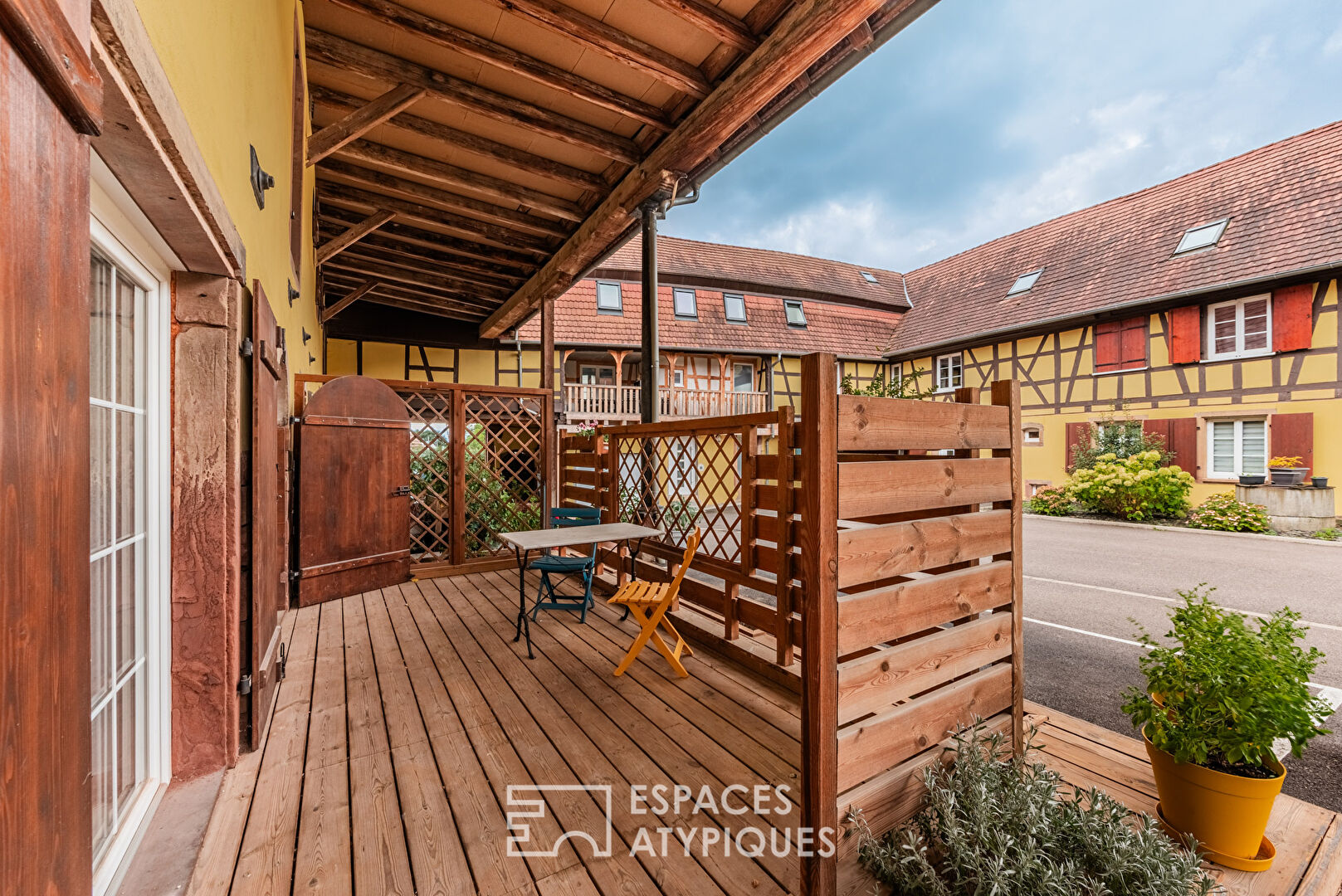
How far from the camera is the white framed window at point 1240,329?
884cm

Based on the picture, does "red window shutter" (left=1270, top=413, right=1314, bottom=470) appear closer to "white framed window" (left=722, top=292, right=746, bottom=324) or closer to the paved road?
the paved road

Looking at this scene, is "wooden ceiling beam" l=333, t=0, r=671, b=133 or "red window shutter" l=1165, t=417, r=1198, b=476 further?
"red window shutter" l=1165, t=417, r=1198, b=476

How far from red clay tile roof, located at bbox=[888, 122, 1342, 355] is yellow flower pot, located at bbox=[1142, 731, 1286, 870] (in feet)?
35.5

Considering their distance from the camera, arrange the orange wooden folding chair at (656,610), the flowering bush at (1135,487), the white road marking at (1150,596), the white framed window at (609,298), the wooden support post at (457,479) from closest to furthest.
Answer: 1. the orange wooden folding chair at (656,610)
2. the white road marking at (1150,596)
3. the wooden support post at (457,479)
4. the flowering bush at (1135,487)
5. the white framed window at (609,298)

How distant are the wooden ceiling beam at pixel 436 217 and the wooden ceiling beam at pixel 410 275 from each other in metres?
1.42

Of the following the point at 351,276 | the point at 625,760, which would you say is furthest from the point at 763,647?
the point at 351,276

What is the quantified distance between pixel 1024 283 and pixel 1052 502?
5.47m

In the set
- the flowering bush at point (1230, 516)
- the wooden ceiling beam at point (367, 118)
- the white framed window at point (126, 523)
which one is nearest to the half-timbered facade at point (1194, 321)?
the flowering bush at point (1230, 516)

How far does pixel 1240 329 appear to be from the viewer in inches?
359

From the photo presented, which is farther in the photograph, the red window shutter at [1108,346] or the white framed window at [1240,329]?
the red window shutter at [1108,346]

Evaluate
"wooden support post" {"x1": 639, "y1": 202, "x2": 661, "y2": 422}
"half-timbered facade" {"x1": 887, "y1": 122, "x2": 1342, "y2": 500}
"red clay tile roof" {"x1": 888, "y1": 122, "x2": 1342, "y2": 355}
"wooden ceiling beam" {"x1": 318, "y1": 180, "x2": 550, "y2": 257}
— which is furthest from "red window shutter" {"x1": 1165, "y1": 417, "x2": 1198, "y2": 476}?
"wooden ceiling beam" {"x1": 318, "y1": 180, "x2": 550, "y2": 257}

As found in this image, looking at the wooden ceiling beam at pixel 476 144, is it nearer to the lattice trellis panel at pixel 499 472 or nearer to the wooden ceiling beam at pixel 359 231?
the wooden ceiling beam at pixel 359 231

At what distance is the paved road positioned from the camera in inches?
103

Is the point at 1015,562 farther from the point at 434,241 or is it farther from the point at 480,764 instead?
the point at 434,241
